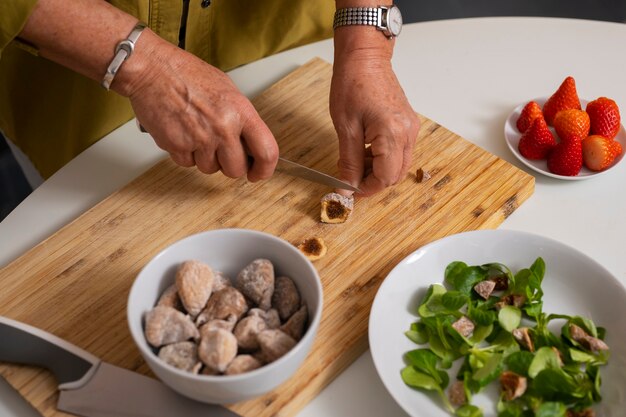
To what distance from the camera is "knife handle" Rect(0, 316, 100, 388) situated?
1.10 meters

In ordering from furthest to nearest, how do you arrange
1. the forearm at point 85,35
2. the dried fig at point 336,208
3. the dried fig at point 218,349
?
the dried fig at point 336,208
the forearm at point 85,35
the dried fig at point 218,349

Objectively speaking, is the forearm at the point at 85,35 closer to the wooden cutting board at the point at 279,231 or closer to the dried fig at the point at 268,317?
the wooden cutting board at the point at 279,231

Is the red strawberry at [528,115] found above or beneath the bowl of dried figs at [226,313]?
beneath

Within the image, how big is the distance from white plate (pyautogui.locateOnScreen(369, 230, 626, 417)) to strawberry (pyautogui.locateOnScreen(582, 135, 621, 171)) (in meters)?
0.29

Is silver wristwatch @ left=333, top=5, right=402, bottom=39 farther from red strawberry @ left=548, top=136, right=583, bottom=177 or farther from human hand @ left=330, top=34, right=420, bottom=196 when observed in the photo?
red strawberry @ left=548, top=136, right=583, bottom=177

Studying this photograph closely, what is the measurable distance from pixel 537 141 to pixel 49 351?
963 millimetres

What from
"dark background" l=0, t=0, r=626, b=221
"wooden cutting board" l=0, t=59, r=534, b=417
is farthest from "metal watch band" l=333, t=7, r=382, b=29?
"dark background" l=0, t=0, r=626, b=221

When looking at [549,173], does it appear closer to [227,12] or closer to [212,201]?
[212,201]

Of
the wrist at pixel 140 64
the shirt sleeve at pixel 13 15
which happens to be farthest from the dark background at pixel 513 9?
the shirt sleeve at pixel 13 15

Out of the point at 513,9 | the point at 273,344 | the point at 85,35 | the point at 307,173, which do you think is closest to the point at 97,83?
the point at 85,35

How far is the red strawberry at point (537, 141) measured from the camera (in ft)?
4.79

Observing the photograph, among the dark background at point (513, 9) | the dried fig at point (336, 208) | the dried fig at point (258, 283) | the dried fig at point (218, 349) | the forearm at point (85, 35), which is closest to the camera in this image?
the dried fig at point (218, 349)

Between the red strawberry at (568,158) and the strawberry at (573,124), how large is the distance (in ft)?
0.11

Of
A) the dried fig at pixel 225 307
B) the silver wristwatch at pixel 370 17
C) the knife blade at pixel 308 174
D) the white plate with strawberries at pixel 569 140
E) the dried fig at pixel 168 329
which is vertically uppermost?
the silver wristwatch at pixel 370 17
